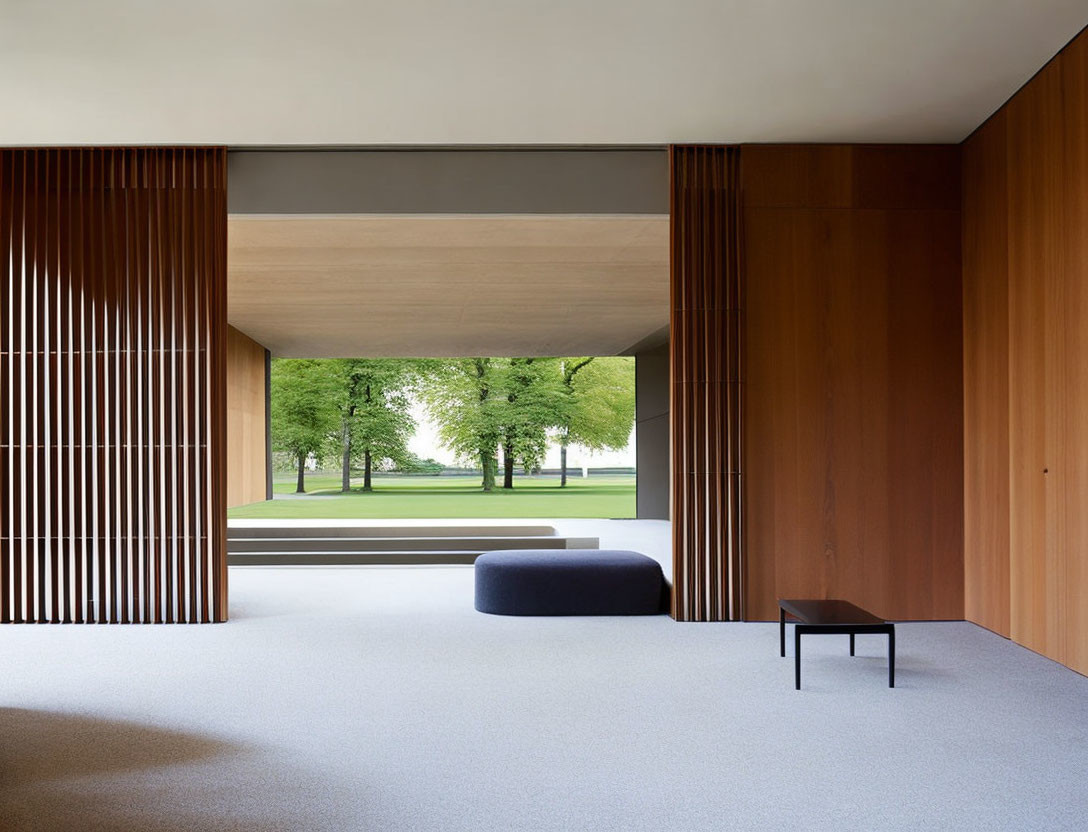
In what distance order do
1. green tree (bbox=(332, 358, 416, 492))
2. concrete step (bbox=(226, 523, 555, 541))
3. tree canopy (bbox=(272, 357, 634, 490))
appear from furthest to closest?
1. tree canopy (bbox=(272, 357, 634, 490))
2. green tree (bbox=(332, 358, 416, 492))
3. concrete step (bbox=(226, 523, 555, 541))

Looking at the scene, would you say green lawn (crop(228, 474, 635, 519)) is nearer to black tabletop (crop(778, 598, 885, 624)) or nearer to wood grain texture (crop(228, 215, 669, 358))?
wood grain texture (crop(228, 215, 669, 358))

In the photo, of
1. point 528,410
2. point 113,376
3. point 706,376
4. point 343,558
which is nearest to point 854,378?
point 706,376

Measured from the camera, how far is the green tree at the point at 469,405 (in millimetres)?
28844

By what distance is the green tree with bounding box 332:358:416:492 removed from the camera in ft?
91.1

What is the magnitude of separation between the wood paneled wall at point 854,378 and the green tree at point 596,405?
2255 cm

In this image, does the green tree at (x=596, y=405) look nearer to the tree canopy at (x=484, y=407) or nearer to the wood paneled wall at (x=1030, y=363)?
the tree canopy at (x=484, y=407)

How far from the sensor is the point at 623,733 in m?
4.04

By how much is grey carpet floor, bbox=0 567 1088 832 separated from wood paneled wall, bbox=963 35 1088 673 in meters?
0.39

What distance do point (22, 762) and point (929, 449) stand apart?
5.64 meters

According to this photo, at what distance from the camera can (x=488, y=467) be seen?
2873 centimetres

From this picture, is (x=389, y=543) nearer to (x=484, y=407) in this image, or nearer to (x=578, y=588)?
(x=578, y=588)

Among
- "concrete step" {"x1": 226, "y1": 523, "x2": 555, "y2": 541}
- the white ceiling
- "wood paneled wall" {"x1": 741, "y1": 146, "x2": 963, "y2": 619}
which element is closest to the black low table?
"wood paneled wall" {"x1": 741, "y1": 146, "x2": 963, "y2": 619}

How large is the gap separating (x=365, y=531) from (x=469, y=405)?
57.4ft

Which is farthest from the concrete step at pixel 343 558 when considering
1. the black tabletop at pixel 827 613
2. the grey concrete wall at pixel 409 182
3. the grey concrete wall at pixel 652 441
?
the grey concrete wall at pixel 652 441
